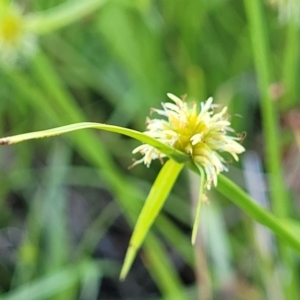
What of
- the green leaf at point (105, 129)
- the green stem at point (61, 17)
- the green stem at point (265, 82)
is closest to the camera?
the green leaf at point (105, 129)

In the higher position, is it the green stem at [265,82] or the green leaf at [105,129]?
the green stem at [265,82]

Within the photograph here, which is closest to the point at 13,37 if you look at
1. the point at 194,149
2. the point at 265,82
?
the point at 265,82

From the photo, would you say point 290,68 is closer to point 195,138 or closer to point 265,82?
point 265,82

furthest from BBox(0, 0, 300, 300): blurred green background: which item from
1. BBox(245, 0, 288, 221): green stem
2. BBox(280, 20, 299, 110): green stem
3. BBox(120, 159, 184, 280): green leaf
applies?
BBox(120, 159, 184, 280): green leaf

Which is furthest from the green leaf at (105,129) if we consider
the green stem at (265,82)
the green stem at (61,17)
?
the green stem at (61,17)

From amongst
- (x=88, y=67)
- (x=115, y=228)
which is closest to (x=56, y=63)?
(x=88, y=67)

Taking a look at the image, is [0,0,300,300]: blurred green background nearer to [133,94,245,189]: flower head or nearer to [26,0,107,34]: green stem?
[26,0,107,34]: green stem

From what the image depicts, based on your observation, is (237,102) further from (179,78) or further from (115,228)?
(115,228)

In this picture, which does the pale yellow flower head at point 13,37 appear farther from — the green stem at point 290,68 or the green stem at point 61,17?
the green stem at point 290,68
